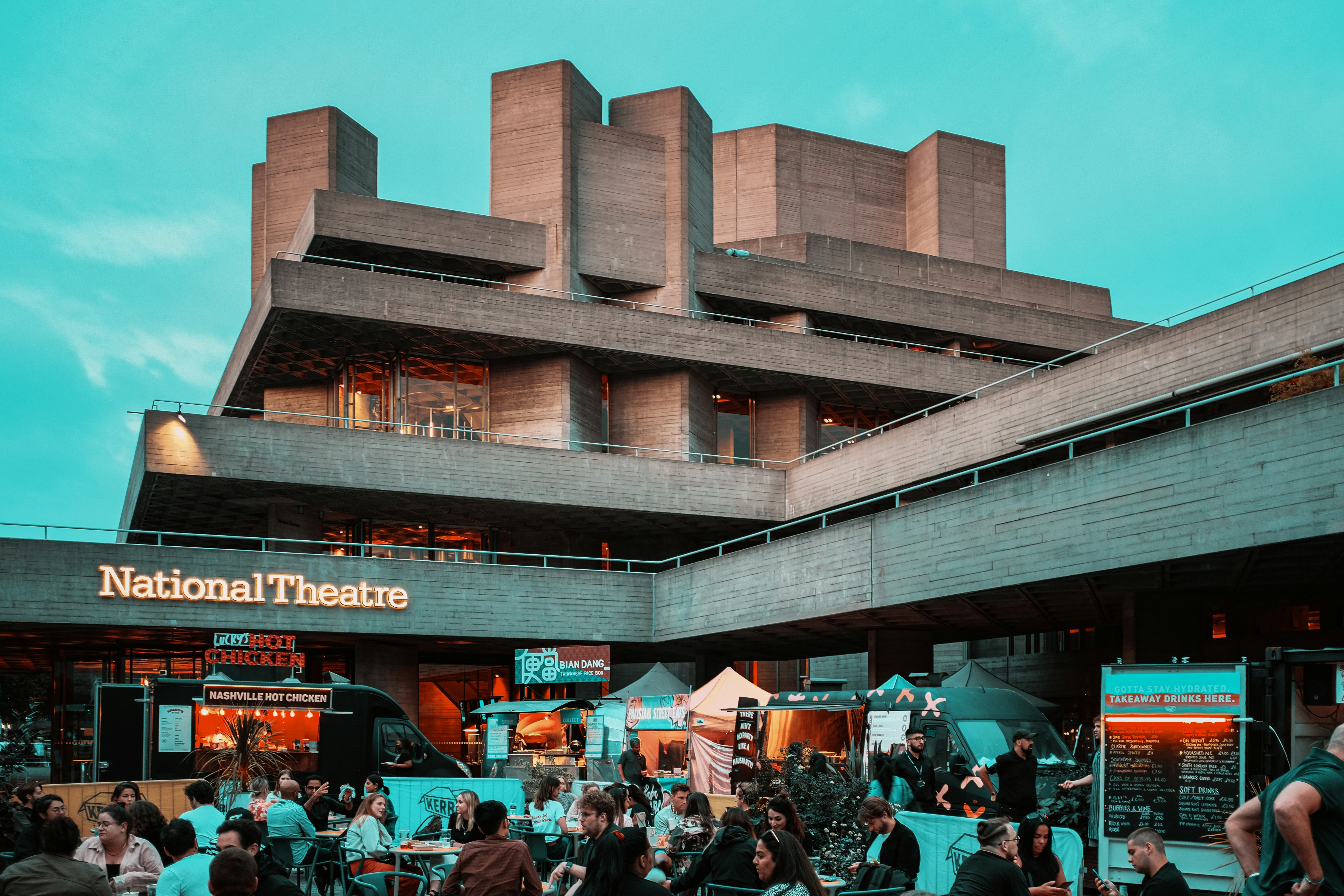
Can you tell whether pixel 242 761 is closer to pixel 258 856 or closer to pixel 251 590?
pixel 258 856

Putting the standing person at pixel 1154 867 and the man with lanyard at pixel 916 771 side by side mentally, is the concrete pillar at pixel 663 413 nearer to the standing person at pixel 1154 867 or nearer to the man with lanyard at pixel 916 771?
the man with lanyard at pixel 916 771

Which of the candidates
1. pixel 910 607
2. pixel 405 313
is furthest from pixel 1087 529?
pixel 405 313

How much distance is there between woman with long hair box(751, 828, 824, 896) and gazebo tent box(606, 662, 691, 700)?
18.8 metres

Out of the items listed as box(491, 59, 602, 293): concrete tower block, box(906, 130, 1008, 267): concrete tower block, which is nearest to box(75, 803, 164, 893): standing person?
box(491, 59, 602, 293): concrete tower block

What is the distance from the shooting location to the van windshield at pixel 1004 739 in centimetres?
1595

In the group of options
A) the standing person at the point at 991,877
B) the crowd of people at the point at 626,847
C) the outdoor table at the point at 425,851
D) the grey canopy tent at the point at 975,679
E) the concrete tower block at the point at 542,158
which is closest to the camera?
the crowd of people at the point at 626,847

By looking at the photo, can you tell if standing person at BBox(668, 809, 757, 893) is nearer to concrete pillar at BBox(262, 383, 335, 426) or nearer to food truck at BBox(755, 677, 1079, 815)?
food truck at BBox(755, 677, 1079, 815)

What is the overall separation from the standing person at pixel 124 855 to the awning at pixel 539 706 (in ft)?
46.7

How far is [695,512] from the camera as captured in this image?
35531 mm

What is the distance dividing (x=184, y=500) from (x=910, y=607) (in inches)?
856

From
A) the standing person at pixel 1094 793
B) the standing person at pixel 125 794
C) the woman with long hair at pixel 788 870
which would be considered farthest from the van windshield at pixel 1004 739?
the standing person at pixel 125 794

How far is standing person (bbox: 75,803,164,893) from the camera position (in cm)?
873

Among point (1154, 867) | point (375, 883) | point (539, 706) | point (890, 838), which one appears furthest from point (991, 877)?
point (539, 706)

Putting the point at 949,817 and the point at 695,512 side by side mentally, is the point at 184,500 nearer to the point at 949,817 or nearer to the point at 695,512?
the point at 695,512
